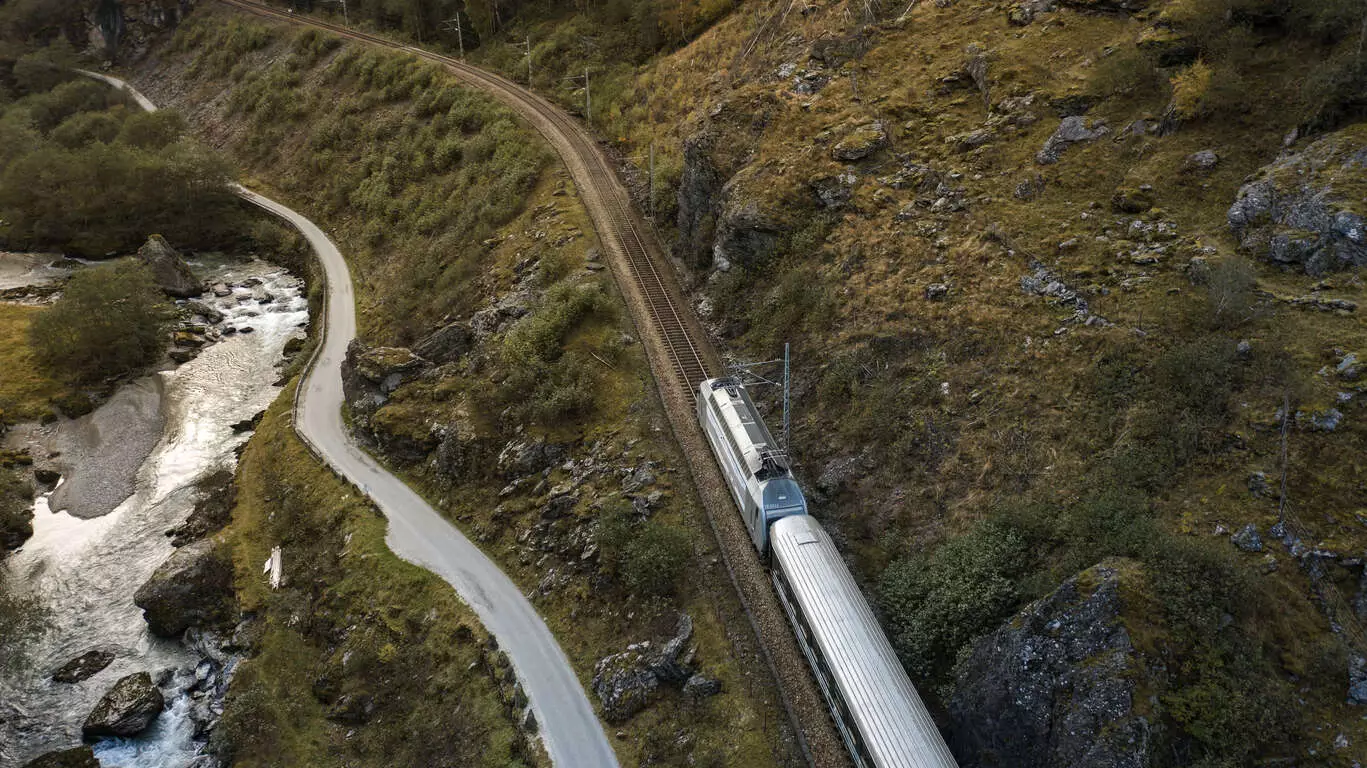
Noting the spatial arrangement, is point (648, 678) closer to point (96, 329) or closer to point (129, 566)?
point (129, 566)

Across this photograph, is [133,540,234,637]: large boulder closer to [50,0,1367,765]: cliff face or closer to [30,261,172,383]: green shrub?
[50,0,1367,765]: cliff face

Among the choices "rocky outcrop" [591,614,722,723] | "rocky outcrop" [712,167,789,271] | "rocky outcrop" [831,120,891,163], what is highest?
"rocky outcrop" [831,120,891,163]

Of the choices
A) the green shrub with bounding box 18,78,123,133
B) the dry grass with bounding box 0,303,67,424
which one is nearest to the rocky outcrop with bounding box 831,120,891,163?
the dry grass with bounding box 0,303,67,424

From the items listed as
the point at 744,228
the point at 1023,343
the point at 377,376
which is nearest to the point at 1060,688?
the point at 1023,343

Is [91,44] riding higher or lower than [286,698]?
higher

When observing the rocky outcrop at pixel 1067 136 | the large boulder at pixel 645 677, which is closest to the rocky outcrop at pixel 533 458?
the large boulder at pixel 645 677

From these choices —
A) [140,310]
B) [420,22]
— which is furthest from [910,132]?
[420,22]

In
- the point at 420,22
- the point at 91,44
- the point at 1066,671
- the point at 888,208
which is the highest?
the point at 91,44

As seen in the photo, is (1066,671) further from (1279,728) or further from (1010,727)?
(1279,728)
